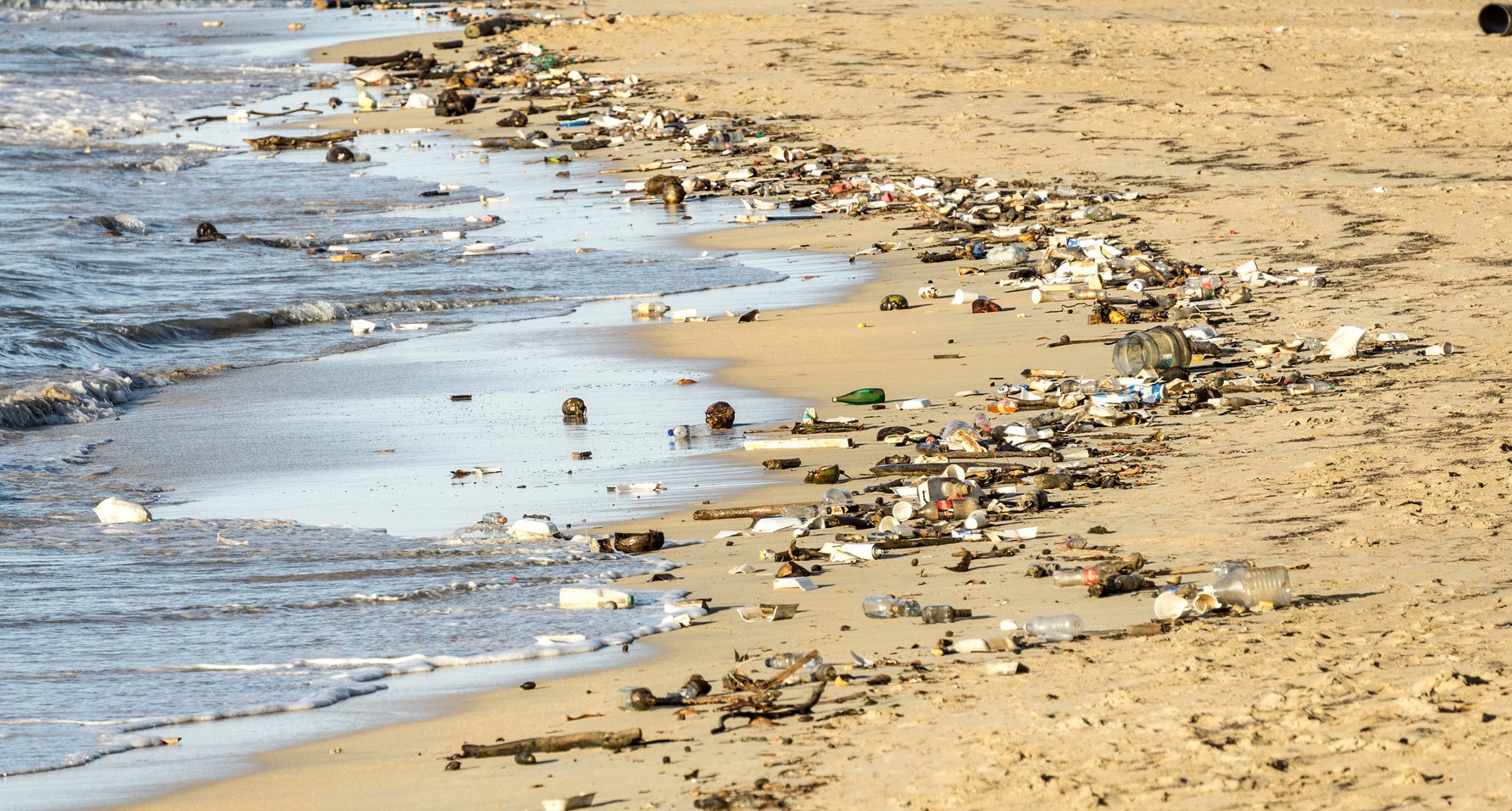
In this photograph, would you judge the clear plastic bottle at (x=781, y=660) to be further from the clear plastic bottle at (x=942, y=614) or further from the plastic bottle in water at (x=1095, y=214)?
the plastic bottle in water at (x=1095, y=214)

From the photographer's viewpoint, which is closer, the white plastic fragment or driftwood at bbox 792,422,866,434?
driftwood at bbox 792,422,866,434

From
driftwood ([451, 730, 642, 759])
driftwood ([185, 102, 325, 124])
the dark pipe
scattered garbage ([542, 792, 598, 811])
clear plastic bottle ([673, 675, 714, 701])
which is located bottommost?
clear plastic bottle ([673, 675, 714, 701])

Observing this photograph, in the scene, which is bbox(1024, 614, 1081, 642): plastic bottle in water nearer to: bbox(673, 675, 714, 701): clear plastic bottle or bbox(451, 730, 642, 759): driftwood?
bbox(673, 675, 714, 701): clear plastic bottle

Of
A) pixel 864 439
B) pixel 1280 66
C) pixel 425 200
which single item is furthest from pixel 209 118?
pixel 864 439

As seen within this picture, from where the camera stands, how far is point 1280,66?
20.2 meters

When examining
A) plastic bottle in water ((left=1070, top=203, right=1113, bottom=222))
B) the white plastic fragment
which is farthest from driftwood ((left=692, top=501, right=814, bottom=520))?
plastic bottle in water ((left=1070, top=203, right=1113, bottom=222))

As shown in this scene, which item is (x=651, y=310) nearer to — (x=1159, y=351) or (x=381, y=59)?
(x=1159, y=351)

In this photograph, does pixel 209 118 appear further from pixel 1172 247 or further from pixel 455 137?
pixel 1172 247

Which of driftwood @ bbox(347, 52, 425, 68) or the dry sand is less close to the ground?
driftwood @ bbox(347, 52, 425, 68)

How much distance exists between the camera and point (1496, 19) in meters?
22.6

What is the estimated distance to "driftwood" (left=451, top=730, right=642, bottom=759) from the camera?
437 centimetres

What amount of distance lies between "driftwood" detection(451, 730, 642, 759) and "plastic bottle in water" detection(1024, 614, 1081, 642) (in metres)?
1.29

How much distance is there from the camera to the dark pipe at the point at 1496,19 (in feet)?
73.7

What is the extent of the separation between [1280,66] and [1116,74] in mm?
1960
